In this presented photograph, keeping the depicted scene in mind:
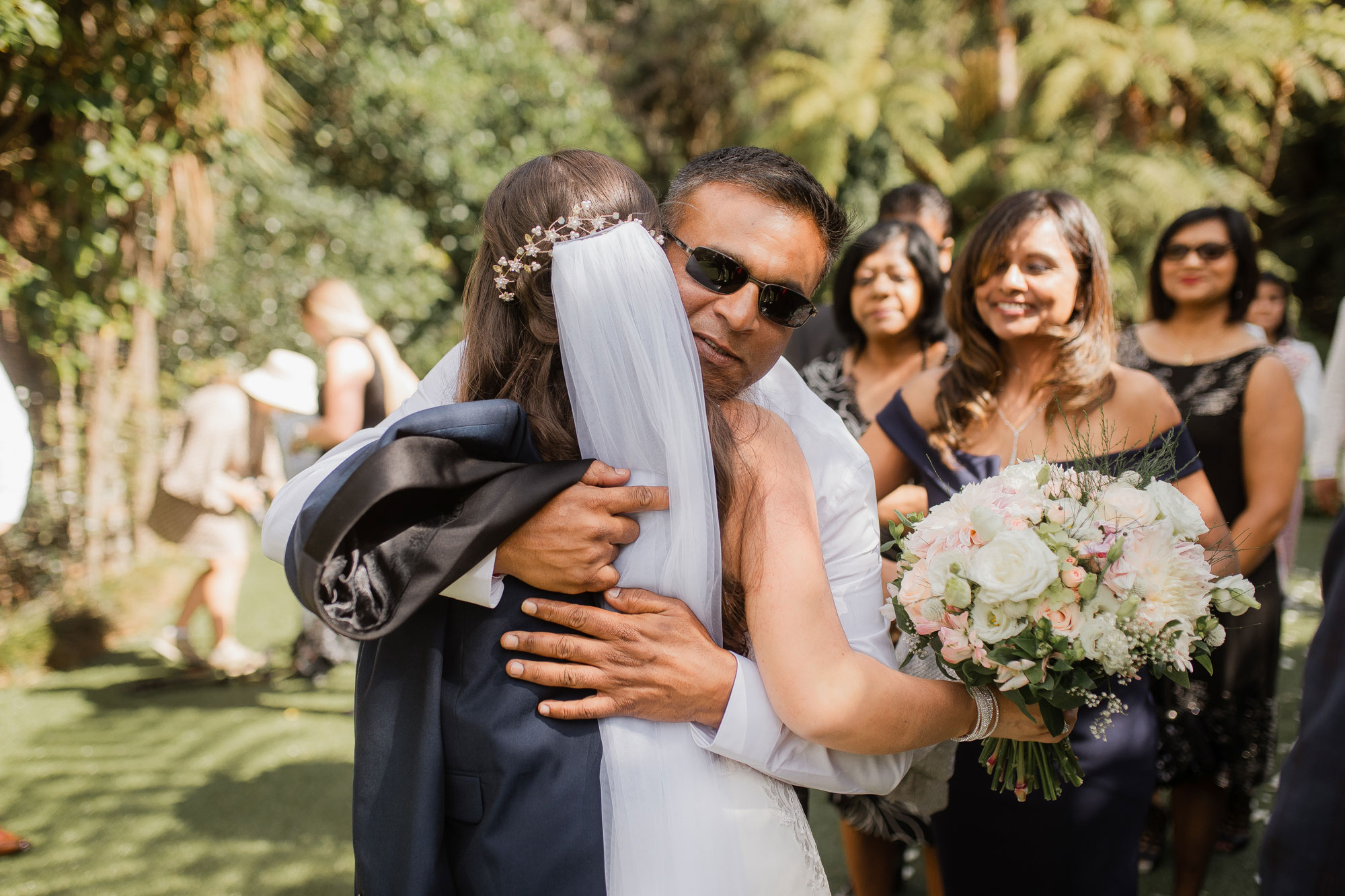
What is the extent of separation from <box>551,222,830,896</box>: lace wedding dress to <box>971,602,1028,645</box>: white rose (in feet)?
1.77

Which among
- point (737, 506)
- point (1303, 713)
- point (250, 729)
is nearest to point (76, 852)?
point (250, 729)

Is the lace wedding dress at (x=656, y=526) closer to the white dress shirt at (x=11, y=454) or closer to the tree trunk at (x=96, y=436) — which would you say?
the white dress shirt at (x=11, y=454)

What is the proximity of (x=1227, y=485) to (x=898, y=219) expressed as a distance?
183 cm

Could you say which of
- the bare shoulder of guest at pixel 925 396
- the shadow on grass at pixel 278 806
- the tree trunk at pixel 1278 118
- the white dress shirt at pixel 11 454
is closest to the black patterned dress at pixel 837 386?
the bare shoulder of guest at pixel 925 396

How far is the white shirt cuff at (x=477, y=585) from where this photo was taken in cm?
150

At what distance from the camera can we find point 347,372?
522 centimetres

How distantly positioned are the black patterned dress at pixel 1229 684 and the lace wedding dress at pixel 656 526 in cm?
250

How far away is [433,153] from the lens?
12430 mm

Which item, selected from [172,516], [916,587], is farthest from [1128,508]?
[172,516]

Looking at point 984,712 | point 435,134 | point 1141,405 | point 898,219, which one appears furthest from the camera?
point 435,134

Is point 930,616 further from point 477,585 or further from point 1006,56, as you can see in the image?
point 1006,56

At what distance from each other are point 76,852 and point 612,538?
380 cm

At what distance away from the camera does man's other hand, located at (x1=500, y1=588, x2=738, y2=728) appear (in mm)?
1529

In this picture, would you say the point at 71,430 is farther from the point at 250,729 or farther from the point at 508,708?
the point at 508,708
